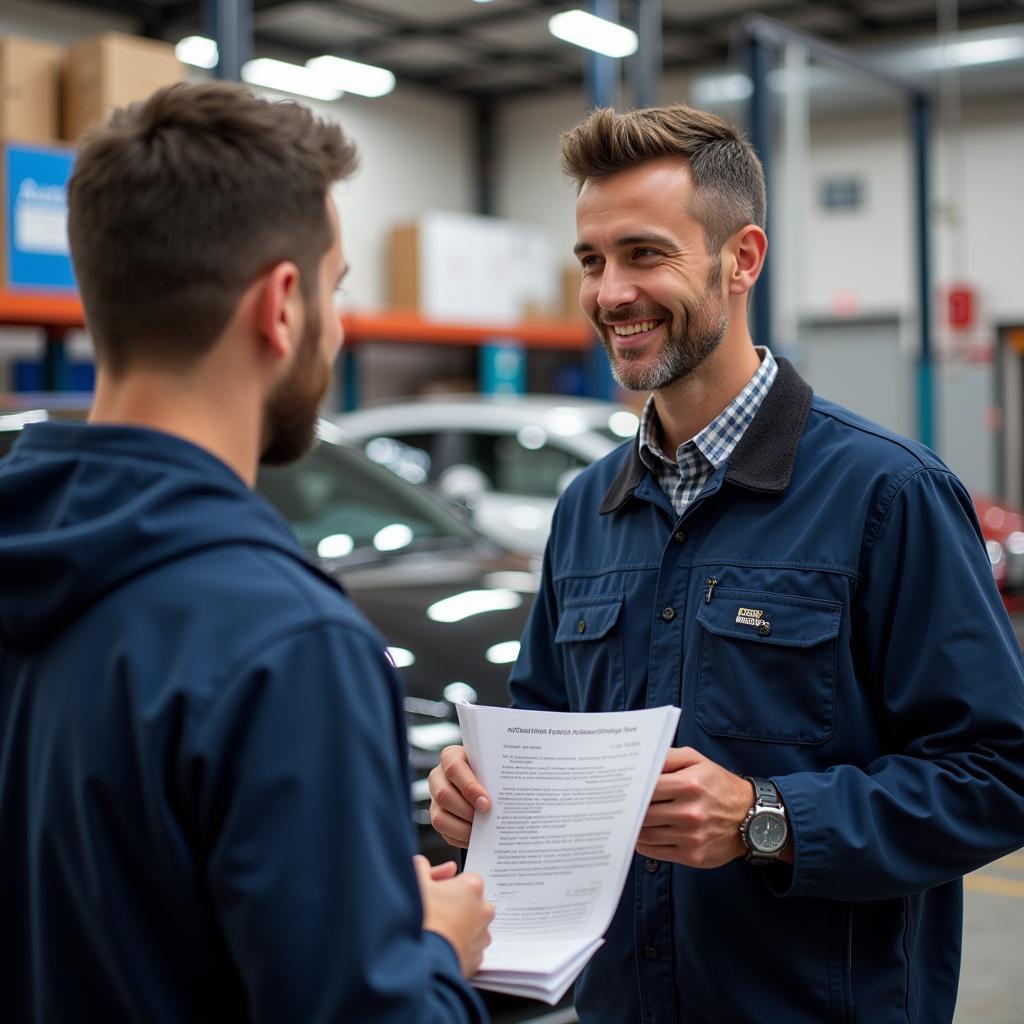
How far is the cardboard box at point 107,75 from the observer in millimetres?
5668

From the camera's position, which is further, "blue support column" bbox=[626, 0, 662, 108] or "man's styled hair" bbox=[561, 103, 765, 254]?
"blue support column" bbox=[626, 0, 662, 108]

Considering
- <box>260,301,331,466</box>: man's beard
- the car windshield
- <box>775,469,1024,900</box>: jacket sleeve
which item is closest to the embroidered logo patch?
<box>775,469,1024,900</box>: jacket sleeve

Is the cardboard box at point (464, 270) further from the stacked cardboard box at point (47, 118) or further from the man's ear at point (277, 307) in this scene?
the man's ear at point (277, 307)

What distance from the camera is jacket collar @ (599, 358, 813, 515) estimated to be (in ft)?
5.45

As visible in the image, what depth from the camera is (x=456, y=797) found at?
1.59m

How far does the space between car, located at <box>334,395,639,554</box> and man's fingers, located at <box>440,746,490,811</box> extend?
483cm

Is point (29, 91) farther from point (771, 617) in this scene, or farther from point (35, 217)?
point (771, 617)

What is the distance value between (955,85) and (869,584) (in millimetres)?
13363

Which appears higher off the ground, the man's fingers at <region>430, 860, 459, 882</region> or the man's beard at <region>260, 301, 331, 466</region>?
the man's beard at <region>260, 301, 331, 466</region>

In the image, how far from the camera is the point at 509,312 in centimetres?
1541

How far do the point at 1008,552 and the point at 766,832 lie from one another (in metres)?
6.95

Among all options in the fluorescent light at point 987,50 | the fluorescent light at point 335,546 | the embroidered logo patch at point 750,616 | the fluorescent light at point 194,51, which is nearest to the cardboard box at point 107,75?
the fluorescent light at point 335,546

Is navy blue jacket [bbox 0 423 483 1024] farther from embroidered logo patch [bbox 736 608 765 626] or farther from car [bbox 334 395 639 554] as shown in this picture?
car [bbox 334 395 639 554]

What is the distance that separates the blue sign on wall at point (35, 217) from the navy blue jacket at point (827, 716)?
15.3 ft
